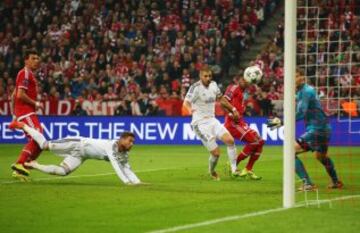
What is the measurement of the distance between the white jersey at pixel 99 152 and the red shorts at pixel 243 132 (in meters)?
3.38

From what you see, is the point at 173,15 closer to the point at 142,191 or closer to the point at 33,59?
the point at 33,59

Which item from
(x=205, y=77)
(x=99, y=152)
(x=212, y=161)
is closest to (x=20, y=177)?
(x=99, y=152)

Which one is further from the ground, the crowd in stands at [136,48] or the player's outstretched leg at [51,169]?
the crowd in stands at [136,48]

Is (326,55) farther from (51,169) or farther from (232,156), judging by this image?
(51,169)

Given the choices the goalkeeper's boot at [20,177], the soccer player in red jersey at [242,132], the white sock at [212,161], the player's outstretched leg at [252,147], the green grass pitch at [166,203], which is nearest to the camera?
the green grass pitch at [166,203]

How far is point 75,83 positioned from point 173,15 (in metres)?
4.90

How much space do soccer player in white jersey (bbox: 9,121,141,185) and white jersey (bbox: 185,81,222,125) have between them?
111 inches

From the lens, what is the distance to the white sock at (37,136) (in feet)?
53.3

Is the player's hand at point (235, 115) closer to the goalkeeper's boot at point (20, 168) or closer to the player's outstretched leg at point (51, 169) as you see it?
the player's outstretched leg at point (51, 169)

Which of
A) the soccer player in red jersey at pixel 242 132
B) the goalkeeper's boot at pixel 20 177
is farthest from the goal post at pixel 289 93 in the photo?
the goalkeeper's boot at pixel 20 177

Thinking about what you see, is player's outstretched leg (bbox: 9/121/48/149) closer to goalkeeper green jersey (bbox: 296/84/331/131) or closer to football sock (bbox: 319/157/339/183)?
goalkeeper green jersey (bbox: 296/84/331/131)

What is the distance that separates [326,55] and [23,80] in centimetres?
594

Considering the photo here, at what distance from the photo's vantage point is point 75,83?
34.7 m

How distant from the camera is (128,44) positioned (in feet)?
117
